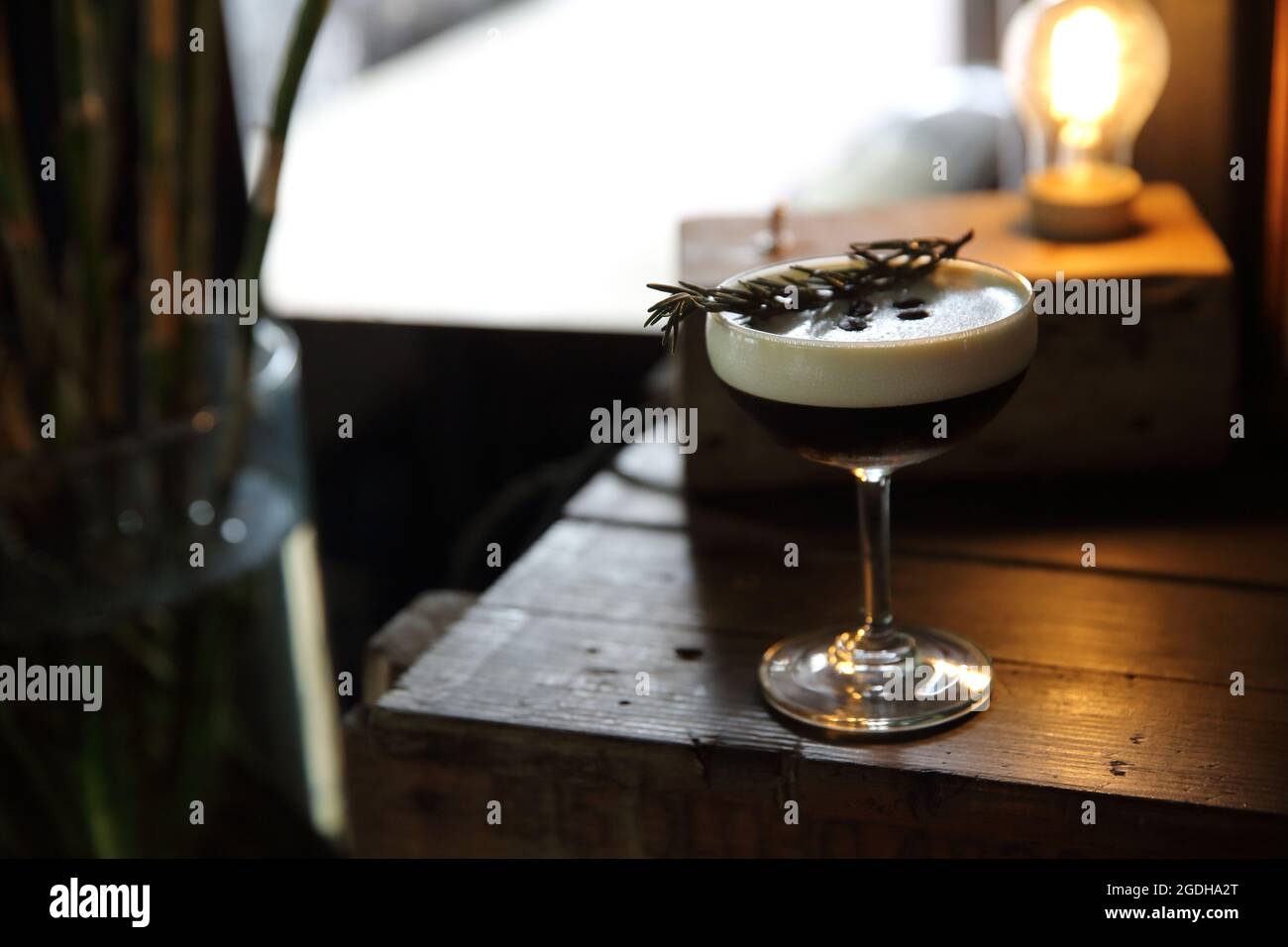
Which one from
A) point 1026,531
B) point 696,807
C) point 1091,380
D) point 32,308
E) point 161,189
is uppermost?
point 161,189

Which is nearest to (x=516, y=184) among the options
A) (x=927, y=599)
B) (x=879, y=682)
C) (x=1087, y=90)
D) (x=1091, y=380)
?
(x=1087, y=90)

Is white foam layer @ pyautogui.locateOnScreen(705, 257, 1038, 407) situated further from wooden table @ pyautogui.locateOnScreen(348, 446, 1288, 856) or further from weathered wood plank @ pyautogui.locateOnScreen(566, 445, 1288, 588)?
weathered wood plank @ pyautogui.locateOnScreen(566, 445, 1288, 588)

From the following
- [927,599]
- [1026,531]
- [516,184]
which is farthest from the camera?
[516,184]

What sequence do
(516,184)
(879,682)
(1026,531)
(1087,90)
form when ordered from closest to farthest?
(879,682) < (1026,531) < (1087,90) < (516,184)

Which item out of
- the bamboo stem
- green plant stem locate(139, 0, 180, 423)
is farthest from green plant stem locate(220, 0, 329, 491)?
the bamboo stem

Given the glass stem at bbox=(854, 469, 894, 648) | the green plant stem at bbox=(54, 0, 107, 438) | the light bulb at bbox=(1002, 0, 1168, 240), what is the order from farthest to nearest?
the light bulb at bbox=(1002, 0, 1168, 240)
the green plant stem at bbox=(54, 0, 107, 438)
the glass stem at bbox=(854, 469, 894, 648)

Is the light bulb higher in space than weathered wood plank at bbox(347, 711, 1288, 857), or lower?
higher

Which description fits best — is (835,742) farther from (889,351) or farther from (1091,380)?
(1091,380)
